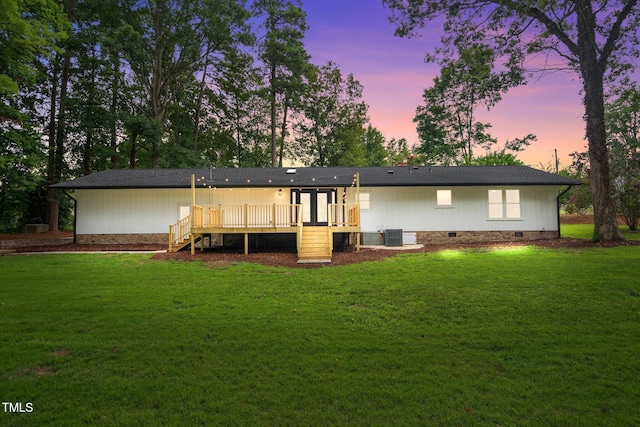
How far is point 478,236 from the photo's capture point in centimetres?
1559

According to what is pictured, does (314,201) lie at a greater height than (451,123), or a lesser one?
lesser

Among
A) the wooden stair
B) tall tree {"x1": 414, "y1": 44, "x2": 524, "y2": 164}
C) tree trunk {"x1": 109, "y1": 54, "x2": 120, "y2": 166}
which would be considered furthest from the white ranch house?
tall tree {"x1": 414, "y1": 44, "x2": 524, "y2": 164}

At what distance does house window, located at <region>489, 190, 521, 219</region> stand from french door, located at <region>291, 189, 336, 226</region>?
718 centimetres

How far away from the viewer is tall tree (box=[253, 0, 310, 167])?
1017 inches

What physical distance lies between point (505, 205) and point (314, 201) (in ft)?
28.3

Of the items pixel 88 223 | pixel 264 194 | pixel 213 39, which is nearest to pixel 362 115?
pixel 213 39

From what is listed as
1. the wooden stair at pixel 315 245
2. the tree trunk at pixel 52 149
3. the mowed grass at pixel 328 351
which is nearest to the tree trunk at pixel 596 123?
the mowed grass at pixel 328 351

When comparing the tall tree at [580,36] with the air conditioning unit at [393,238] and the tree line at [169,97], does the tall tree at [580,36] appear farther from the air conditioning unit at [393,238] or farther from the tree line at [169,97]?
the tree line at [169,97]

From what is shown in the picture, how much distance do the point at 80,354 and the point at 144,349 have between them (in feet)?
2.23

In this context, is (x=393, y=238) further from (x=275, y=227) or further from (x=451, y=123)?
(x=451, y=123)

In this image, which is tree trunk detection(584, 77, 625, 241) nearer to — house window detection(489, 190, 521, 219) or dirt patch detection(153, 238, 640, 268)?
dirt patch detection(153, 238, 640, 268)

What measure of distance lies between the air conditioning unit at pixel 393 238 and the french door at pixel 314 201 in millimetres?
2837

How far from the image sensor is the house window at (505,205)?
51.4ft

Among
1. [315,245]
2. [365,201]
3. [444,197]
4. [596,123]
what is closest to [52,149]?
[315,245]
